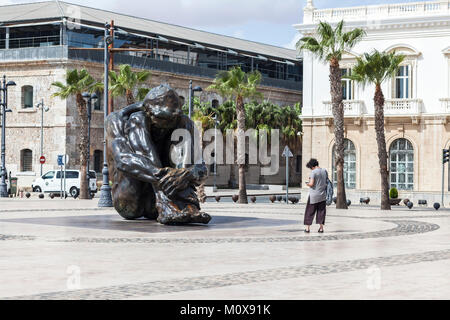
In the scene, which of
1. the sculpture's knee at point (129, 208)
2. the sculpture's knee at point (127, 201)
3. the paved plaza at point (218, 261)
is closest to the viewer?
the paved plaza at point (218, 261)

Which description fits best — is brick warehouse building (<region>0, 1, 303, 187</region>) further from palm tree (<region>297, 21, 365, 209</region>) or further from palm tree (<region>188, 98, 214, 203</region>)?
palm tree (<region>297, 21, 365, 209</region>)

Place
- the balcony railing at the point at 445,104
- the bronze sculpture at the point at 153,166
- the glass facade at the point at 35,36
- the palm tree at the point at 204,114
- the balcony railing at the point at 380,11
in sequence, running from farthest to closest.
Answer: the palm tree at the point at 204,114 < the glass facade at the point at 35,36 < the balcony railing at the point at 380,11 < the balcony railing at the point at 445,104 < the bronze sculpture at the point at 153,166

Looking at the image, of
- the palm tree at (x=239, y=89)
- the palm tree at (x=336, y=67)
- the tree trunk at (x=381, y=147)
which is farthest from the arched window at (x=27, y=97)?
the tree trunk at (x=381, y=147)

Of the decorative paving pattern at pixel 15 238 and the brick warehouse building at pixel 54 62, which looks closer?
the decorative paving pattern at pixel 15 238

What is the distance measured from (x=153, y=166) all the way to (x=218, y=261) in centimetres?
580

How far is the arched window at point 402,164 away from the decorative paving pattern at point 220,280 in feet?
102

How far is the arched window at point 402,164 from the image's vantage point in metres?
42.6

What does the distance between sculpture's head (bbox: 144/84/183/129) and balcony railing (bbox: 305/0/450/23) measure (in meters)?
27.3

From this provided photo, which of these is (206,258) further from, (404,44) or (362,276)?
(404,44)

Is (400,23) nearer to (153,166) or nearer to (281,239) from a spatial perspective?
(153,166)

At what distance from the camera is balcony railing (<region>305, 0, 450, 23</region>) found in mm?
41781

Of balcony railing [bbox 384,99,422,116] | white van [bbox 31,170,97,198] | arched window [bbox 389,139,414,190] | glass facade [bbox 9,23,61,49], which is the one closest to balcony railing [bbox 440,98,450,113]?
balcony railing [bbox 384,99,422,116]

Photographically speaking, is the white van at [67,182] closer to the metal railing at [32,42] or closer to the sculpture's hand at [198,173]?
the metal railing at [32,42]

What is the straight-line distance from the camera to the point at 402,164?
42906 millimetres
